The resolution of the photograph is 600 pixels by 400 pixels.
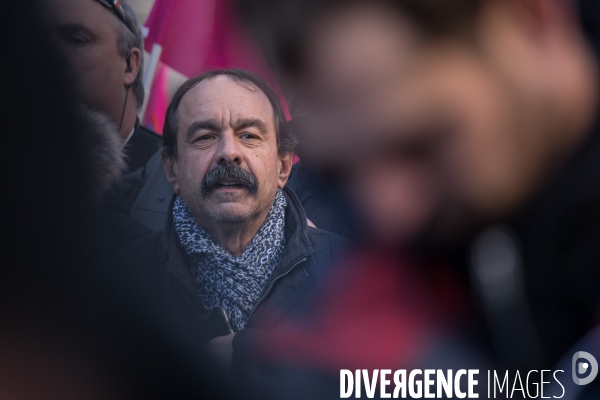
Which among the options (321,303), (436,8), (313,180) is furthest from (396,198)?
(436,8)

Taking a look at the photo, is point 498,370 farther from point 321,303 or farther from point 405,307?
point 321,303

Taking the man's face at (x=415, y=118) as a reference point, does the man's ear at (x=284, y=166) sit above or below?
below

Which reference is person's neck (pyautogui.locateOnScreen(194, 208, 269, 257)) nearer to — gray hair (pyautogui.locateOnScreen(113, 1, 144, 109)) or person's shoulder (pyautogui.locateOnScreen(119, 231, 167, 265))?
person's shoulder (pyautogui.locateOnScreen(119, 231, 167, 265))

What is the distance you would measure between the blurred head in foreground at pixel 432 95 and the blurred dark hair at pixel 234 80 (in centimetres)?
11


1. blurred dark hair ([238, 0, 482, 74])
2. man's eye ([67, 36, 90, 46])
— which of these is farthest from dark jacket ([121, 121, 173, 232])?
blurred dark hair ([238, 0, 482, 74])

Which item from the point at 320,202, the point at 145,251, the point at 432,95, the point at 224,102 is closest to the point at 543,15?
the point at 432,95

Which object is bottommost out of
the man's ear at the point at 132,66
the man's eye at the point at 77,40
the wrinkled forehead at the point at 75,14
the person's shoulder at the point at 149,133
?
the person's shoulder at the point at 149,133

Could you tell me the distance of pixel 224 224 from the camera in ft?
5.45

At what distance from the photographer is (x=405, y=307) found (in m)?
1.82

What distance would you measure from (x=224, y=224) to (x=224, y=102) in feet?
1.09

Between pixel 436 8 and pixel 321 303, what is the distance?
0.95 m

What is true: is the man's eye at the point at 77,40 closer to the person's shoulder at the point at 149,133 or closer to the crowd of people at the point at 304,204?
the crowd of people at the point at 304,204

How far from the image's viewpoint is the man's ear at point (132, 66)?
1.68 m

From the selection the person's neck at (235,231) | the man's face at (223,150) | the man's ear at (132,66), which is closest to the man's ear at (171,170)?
the man's face at (223,150)
